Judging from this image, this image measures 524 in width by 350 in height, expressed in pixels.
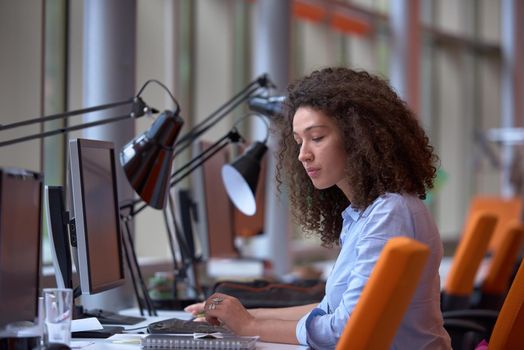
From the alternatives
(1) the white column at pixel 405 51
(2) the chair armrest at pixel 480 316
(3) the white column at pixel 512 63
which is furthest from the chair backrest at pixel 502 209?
(2) the chair armrest at pixel 480 316

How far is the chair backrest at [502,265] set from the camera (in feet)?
14.5

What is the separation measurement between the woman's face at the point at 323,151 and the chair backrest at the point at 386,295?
0.54 metres

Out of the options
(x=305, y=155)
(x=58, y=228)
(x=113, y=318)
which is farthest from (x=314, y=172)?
(x=113, y=318)

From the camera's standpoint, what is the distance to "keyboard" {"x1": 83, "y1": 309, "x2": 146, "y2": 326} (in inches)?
107

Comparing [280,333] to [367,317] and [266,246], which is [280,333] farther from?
[266,246]

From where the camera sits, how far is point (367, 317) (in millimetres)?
1733

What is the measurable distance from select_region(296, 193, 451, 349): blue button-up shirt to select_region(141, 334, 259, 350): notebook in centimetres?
17

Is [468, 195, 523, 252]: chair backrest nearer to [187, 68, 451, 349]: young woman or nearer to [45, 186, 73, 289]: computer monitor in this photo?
[187, 68, 451, 349]: young woman

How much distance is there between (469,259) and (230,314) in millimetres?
1946

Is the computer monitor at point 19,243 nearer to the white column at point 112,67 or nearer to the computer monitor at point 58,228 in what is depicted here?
the computer monitor at point 58,228

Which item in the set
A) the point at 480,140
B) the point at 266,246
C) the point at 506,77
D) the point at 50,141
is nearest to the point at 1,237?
the point at 50,141

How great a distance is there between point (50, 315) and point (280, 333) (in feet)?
1.92

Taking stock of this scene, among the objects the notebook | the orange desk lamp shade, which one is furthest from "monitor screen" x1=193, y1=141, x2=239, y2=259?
the notebook

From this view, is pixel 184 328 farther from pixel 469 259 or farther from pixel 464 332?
pixel 469 259
